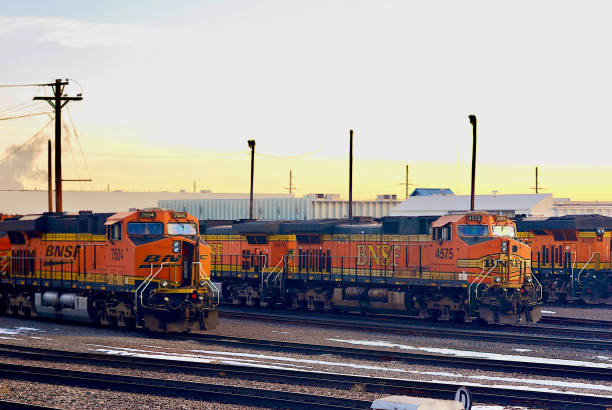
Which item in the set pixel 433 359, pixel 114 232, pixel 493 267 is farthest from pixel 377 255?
pixel 433 359

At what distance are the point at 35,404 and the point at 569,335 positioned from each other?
1504cm

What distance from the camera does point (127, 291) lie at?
21.8m

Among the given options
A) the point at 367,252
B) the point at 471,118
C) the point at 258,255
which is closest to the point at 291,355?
the point at 367,252

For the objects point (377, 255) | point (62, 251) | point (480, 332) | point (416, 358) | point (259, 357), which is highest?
point (62, 251)

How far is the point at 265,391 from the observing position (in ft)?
42.7

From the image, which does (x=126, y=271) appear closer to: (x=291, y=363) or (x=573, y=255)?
(x=291, y=363)

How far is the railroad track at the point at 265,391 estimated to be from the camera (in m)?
12.4

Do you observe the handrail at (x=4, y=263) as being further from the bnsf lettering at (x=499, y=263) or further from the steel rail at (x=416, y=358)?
the bnsf lettering at (x=499, y=263)

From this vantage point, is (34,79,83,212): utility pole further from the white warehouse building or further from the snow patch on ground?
the white warehouse building

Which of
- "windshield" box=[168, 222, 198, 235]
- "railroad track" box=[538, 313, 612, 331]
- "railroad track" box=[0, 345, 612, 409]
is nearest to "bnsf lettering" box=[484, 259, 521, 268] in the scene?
"railroad track" box=[538, 313, 612, 331]

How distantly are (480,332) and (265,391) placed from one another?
427 inches

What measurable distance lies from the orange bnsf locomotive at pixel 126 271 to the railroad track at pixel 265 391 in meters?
4.56

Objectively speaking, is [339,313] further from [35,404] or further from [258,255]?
[35,404]

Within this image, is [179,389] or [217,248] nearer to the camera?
[179,389]
